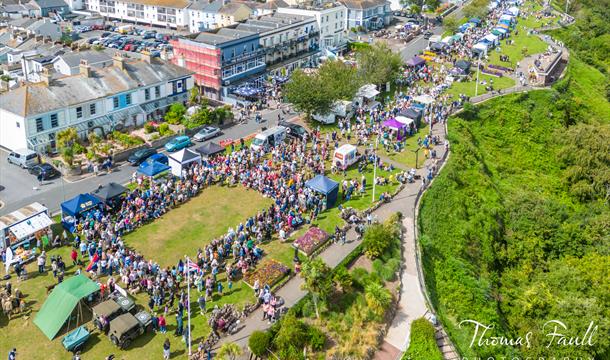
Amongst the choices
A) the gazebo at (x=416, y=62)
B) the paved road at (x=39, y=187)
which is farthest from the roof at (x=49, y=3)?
the gazebo at (x=416, y=62)

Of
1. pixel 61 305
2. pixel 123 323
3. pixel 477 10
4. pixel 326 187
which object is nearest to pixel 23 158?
pixel 61 305

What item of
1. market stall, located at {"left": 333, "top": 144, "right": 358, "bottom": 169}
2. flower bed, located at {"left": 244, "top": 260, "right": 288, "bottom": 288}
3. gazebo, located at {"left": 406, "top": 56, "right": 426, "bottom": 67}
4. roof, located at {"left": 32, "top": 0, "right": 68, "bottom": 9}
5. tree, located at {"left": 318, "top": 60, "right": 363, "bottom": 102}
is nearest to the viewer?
flower bed, located at {"left": 244, "top": 260, "right": 288, "bottom": 288}

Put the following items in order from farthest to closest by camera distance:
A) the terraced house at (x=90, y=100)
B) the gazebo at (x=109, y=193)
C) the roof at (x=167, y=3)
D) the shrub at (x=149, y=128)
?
the roof at (x=167, y=3) → the shrub at (x=149, y=128) → the terraced house at (x=90, y=100) → the gazebo at (x=109, y=193)

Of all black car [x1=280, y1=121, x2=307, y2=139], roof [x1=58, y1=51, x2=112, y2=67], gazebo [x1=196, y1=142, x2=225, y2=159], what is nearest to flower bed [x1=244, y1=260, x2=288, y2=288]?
gazebo [x1=196, y1=142, x2=225, y2=159]

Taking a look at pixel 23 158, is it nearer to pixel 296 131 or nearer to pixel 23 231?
pixel 23 231

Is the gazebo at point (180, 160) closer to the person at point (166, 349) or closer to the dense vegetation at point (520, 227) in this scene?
the dense vegetation at point (520, 227)

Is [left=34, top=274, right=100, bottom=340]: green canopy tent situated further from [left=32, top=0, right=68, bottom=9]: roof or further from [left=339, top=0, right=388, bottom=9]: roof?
[left=32, top=0, right=68, bottom=9]: roof

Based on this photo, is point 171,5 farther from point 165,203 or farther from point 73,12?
point 165,203
